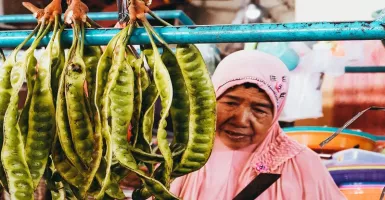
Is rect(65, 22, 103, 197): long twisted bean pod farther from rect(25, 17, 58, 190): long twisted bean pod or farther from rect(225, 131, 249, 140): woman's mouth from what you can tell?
rect(225, 131, 249, 140): woman's mouth

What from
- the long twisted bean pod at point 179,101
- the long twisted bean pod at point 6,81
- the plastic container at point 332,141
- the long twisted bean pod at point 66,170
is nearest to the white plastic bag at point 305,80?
the plastic container at point 332,141

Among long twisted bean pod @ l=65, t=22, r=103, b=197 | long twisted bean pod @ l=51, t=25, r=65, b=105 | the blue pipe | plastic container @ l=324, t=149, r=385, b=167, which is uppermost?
the blue pipe

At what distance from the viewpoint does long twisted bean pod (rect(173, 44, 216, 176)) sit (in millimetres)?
1275

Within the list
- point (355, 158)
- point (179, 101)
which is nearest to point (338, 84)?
point (355, 158)

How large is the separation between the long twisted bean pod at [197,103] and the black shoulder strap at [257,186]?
1.69 ft

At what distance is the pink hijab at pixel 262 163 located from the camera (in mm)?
1775

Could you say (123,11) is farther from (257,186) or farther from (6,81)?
(257,186)

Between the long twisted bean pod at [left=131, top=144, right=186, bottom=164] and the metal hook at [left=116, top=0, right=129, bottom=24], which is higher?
the metal hook at [left=116, top=0, right=129, bottom=24]

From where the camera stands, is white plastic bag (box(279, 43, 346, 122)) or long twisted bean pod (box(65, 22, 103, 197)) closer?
long twisted bean pod (box(65, 22, 103, 197))

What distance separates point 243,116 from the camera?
181 cm

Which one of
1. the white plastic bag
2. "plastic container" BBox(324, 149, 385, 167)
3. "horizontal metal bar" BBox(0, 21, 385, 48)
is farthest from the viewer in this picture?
the white plastic bag

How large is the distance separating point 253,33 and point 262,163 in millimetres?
693

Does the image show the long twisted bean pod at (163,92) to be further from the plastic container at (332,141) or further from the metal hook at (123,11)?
the plastic container at (332,141)

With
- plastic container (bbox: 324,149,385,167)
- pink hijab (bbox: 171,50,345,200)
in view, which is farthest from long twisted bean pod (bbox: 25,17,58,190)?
plastic container (bbox: 324,149,385,167)
